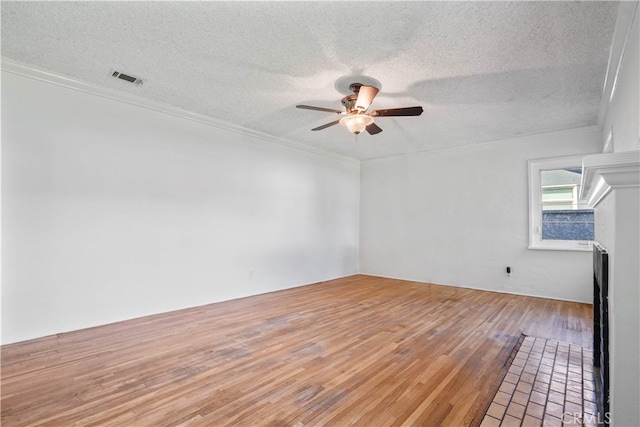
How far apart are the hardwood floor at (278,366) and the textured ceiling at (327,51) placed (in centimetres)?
261

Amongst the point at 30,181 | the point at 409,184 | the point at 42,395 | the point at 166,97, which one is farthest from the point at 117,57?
the point at 409,184

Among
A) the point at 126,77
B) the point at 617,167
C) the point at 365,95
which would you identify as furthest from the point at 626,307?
the point at 126,77

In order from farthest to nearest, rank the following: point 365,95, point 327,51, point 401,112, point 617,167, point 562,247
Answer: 1. point 562,247
2. point 401,112
3. point 365,95
4. point 327,51
5. point 617,167

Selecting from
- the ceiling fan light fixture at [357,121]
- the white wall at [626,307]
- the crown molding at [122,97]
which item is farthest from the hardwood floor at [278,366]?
the crown molding at [122,97]

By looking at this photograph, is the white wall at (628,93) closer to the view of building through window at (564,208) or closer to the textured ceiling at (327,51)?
the textured ceiling at (327,51)

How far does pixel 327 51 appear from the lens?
260cm

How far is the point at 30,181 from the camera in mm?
3014

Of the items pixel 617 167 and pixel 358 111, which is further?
pixel 358 111

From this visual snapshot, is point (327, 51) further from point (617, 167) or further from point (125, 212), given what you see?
point (125, 212)

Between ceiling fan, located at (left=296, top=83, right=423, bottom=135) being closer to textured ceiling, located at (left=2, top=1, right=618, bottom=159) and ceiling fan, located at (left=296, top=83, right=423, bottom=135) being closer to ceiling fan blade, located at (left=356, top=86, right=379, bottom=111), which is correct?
ceiling fan blade, located at (left=356, top=86, right=379, bottom=111)

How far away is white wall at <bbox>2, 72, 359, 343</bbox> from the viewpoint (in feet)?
9.79

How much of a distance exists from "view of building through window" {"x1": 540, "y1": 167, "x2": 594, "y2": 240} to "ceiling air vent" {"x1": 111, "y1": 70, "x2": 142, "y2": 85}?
5.85m

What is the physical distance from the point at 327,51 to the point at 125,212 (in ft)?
9.59
